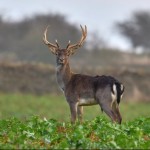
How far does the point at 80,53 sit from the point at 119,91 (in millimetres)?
53232

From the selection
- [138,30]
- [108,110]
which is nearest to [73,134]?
[108,110]

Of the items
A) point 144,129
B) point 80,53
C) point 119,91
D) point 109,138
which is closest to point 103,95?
point 119,91

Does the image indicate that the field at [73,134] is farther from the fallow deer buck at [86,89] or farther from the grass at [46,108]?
the grass at [46,108]

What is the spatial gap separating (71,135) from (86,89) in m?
4.92

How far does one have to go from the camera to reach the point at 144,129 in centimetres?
1530

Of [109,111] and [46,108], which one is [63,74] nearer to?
[109,111]

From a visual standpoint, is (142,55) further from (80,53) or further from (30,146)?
(30,146)

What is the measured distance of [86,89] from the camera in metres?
18.4

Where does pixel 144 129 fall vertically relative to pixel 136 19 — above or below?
below

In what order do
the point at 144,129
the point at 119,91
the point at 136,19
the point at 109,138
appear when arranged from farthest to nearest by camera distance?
the point at 136,19 → the point at 119,91 → the point at 144,129 → the point at 109,138

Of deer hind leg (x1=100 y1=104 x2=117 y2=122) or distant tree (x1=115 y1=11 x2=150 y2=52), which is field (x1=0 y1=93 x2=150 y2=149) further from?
distant tree (x1=115 y1=11 x2=150 y2=52)

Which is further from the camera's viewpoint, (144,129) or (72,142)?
(144,129)

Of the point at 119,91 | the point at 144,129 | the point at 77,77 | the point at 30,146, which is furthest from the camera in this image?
the point at 77,77

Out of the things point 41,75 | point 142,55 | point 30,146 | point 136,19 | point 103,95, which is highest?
point 136,19
